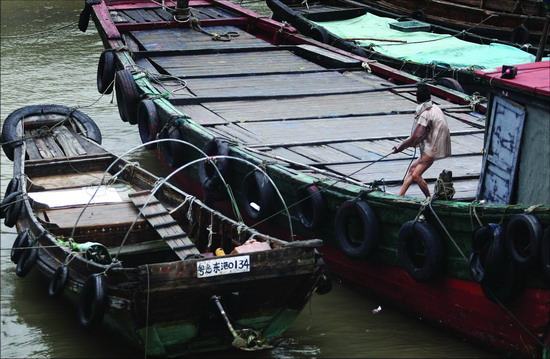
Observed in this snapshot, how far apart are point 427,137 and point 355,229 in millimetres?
1039

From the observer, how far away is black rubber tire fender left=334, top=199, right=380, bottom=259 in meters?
7.96

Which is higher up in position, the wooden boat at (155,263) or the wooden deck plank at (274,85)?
the wooden deck plank at (274,85)

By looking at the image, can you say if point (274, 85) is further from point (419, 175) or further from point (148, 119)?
point (419, 175)

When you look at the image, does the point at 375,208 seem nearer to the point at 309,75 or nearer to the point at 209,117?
the point at 209,117

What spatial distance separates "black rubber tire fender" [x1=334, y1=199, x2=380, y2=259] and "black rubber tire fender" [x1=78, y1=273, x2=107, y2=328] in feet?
7.29

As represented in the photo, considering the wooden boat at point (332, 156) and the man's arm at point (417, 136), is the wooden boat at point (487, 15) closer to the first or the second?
the wooden boat at point (332, 156)

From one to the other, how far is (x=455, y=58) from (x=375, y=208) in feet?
20.5

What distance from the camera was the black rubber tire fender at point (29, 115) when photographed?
10834 mm

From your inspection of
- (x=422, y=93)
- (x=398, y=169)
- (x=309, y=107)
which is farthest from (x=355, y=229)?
(x=309, y=107)

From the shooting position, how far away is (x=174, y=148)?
10.5 metres

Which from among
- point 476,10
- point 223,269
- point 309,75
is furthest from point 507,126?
point 476,10

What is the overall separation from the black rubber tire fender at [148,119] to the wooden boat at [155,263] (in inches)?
37.8

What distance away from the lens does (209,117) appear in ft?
35.3

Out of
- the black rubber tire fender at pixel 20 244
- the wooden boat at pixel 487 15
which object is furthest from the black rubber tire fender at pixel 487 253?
the wooden boat at pixel 487 15
